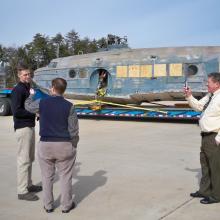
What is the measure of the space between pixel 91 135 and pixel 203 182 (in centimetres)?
730

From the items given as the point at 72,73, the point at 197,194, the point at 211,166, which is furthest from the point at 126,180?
the point at 72,73

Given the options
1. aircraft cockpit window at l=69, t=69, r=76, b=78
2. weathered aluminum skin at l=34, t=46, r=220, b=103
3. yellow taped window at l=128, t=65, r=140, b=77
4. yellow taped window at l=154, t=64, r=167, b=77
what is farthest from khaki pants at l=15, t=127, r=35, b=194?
aircraft cockpit window at l=69, t=69, r=76, b=78

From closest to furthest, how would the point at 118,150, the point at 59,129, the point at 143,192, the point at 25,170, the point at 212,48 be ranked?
the point at 59,129
the point at 25,170
the point at 143,192
the point at 118,150
the point at 212,48

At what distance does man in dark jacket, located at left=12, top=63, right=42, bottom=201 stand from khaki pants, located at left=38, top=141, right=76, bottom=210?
64 centimetres

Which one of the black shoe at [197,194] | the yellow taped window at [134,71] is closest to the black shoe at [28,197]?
the black shoe at [197,194]

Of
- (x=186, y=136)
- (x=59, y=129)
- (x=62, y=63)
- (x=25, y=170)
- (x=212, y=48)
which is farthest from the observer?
(x=62, y=63)

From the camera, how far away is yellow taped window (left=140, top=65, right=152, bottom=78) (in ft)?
52.3

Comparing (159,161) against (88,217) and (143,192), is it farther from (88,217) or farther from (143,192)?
(88,217)

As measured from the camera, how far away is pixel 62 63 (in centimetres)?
1808

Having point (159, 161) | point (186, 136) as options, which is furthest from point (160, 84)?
point (159, 161)

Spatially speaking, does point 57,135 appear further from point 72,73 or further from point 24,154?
point 72,73

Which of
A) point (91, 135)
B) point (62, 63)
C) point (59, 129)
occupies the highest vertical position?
point (62, 63)

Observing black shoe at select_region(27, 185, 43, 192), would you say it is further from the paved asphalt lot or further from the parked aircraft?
the parked aircraft

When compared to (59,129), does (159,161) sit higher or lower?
lower
